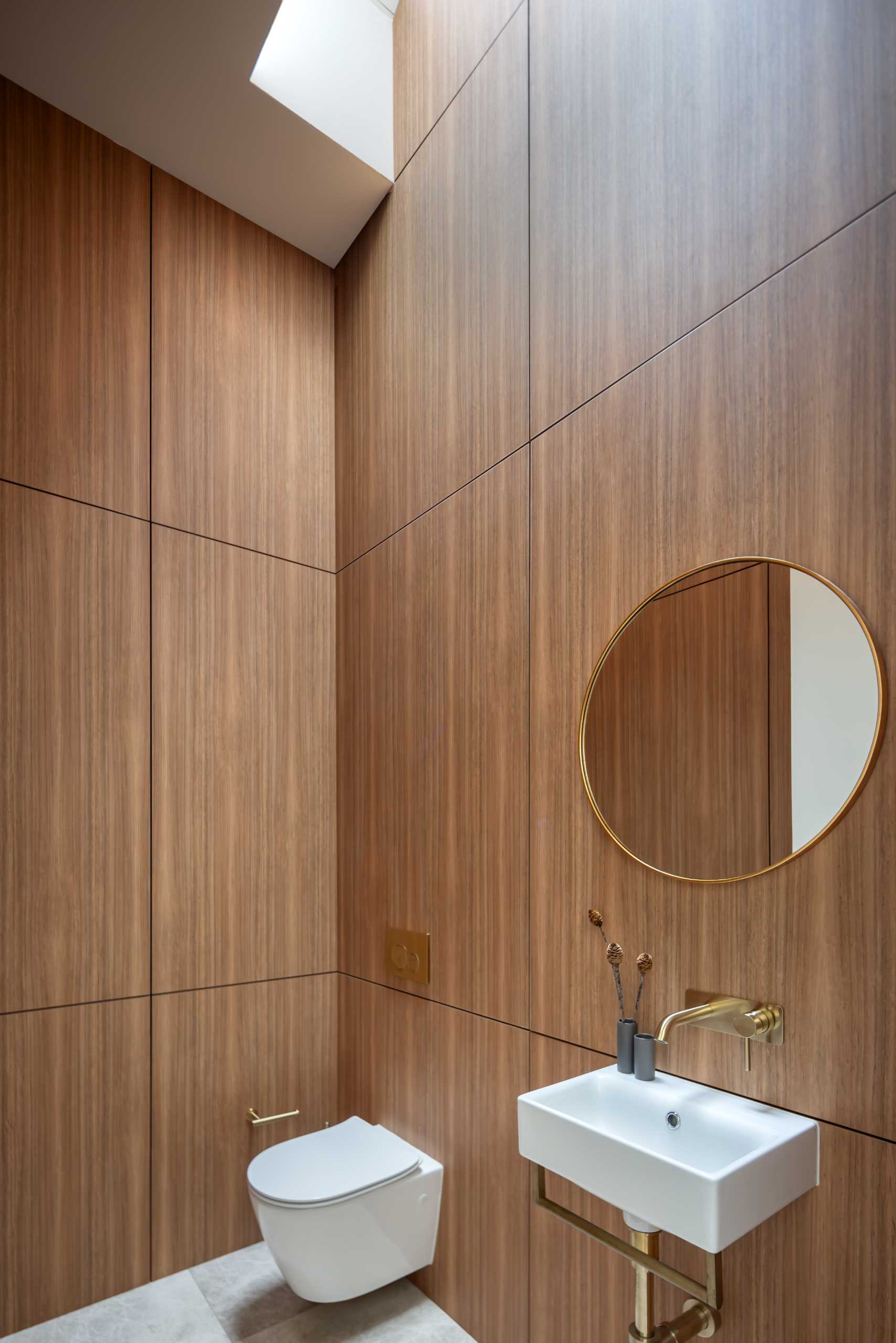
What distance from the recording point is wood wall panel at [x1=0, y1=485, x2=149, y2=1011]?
6.83ft

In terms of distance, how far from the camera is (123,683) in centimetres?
228

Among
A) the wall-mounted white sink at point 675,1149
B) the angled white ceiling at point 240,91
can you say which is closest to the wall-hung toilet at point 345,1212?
the wall-mounted white sink at point 675,1149

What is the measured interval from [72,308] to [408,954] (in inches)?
78.6

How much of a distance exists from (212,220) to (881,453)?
7.25ft

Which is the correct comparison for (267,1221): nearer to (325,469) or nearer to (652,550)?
(652,550)

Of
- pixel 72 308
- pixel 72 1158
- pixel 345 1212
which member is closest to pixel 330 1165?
pixel 345 1212

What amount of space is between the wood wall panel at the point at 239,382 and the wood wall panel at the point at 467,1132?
1496 millimetres

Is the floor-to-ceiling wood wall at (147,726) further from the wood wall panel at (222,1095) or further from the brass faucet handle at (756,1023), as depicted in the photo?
the brass faucet handle at (756,1023)

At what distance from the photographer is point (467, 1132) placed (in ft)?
6.59

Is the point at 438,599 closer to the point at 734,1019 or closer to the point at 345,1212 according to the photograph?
the point at 734,1019

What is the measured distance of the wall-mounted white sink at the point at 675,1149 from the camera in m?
1.14

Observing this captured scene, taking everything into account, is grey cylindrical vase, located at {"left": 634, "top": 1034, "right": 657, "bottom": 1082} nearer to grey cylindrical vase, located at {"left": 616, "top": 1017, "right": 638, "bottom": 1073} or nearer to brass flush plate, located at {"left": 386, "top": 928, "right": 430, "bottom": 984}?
grey cylindrical vase, located at {"left": 616, "top": 1017, "right": 638, "bottom": 1073}

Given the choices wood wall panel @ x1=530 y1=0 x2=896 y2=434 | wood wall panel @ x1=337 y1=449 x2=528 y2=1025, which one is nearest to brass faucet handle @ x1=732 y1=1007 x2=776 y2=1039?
wood wall panel @ x1=337 y1=449 x2=528 y2=1025

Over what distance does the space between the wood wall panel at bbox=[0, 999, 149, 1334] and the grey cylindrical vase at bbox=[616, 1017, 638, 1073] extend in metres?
1.37
